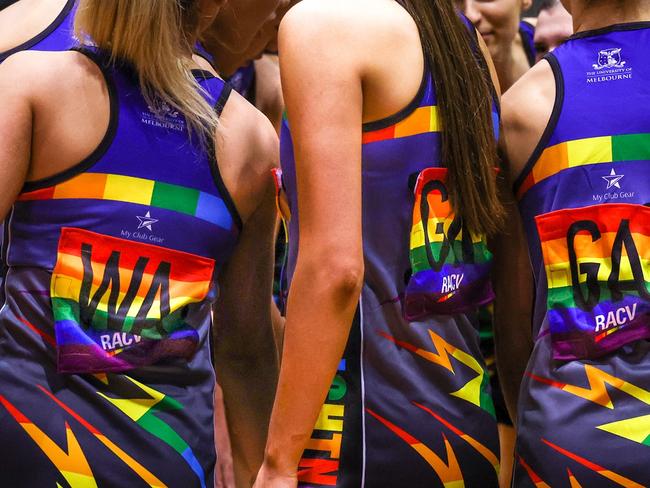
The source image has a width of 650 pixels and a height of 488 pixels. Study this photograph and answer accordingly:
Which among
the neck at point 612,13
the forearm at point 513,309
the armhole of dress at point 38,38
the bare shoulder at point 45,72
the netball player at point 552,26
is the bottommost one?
the forearm at point 513,309

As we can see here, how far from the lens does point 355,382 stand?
1.64 metres

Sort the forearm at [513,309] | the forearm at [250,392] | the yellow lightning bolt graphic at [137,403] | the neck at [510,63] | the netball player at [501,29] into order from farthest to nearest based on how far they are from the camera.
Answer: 1. the neck at [510,63]
2. the netball player at [501,29]
3. the forearm at [250,392]
4. the forearm at [513,309]
5. the yellow lightning bolt graphic at [137,403]

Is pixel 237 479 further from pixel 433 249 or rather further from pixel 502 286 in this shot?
pixel 433 249

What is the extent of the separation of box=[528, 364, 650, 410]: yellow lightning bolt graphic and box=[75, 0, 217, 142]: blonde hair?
30.8 inches

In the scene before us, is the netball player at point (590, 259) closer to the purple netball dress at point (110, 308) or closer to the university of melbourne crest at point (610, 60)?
the university of melbourne crest at point (610, 60)

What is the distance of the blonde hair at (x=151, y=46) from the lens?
1.75m

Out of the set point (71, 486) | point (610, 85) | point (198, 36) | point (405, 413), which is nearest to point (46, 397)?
point (71, 486)

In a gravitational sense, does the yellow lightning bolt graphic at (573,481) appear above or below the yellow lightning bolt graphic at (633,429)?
below

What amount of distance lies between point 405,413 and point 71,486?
570 millimetres

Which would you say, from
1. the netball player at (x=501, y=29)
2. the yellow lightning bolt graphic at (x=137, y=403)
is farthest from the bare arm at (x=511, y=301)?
the netball player at (x=501, y=29)

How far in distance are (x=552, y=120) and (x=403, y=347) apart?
490mm

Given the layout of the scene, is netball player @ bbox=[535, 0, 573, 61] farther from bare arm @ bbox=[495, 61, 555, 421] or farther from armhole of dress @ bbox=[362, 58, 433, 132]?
armhole of dress @ bbox=[362, 58, 433, 132]

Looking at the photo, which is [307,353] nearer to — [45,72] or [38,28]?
[45,72]

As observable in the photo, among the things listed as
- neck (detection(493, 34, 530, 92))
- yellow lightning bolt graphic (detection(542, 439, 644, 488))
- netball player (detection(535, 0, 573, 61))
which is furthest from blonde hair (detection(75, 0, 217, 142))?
netball player (detection(535, 0, 573, 61))
